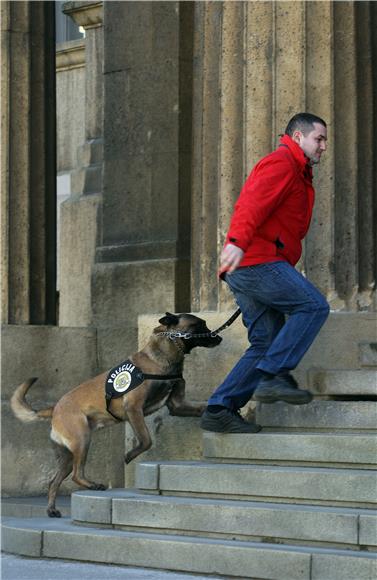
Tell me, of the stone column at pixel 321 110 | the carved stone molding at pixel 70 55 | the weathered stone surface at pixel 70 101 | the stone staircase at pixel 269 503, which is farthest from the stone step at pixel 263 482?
the carved stone molding at pixel 70 55

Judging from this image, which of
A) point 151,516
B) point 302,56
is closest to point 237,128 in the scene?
point 302,56

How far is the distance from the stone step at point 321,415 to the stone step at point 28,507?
7.64ft

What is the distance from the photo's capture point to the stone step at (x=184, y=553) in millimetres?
7172

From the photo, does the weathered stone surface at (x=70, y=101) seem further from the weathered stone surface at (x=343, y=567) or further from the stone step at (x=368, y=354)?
the weathered stone surface at (x=343, y=567)

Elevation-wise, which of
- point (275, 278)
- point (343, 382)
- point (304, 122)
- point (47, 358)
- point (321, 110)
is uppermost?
point (321, 110)

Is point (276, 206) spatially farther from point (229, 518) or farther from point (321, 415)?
point (229, 518)

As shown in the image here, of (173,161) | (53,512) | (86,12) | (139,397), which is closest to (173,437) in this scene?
(139,397)

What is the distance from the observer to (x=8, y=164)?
1259 centimetres

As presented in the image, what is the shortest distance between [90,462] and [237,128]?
131 inches

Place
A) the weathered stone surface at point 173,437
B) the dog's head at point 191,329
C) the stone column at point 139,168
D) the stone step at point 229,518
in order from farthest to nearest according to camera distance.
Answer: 1. the stone column at point 139,168
2. the weathered stone surface at point 173,437
3. the dog's head at point 191,329
4. the stone step at point 229,518

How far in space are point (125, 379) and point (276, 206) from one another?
1.82 meters

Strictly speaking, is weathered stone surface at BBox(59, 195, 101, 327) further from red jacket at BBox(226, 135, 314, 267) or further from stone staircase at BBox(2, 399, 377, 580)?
red jacket at BBox(226, 135, 314, 267)

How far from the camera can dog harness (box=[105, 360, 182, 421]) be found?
9.48 m

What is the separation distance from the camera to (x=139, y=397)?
9461 millimetres
